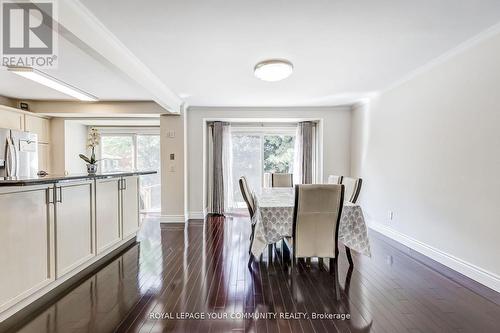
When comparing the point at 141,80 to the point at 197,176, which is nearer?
the point at 141,80

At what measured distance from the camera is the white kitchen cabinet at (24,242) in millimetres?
1782

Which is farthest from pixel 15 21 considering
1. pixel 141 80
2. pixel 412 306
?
pixel 412 306

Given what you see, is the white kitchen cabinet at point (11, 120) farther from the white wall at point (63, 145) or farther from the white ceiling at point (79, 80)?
the white wall at point (63, 145)

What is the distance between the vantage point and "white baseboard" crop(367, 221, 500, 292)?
2348 mm

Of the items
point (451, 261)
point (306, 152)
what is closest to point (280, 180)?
point (306, 152)

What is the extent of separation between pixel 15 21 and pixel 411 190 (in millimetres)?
4705

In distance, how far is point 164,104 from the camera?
4.21 meters

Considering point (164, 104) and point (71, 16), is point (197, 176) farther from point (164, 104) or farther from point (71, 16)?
point (71, 16)

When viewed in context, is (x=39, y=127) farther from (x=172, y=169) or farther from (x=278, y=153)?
(x=278, y=153)

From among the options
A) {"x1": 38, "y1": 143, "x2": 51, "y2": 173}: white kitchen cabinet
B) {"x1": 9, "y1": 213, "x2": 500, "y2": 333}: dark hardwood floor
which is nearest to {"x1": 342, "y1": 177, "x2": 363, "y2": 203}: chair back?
{"x1": 9, "y1": 213, "x2": 500, "y2": 333}: dark hardwood floor

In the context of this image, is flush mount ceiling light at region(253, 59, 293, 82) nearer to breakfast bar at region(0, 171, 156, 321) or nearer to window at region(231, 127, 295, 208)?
breakfast bar at region(0, 171, 156, 321)

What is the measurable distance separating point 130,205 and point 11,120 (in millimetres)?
2781

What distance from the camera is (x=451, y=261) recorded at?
110 inches

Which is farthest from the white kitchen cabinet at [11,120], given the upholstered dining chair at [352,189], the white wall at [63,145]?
the upholstered dining chair at [352,189]
